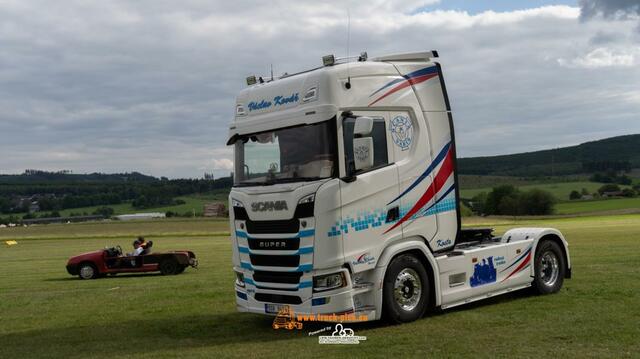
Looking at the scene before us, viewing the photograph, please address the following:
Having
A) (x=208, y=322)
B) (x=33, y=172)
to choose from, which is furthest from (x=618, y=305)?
(x=33, y=172)

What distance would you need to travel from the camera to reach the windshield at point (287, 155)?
383 inches

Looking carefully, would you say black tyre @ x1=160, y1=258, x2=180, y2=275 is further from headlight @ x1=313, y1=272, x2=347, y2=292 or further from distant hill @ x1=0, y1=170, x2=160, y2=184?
distant hill @ x1=0, y1=170, x2=160, y2=184

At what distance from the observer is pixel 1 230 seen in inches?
3157

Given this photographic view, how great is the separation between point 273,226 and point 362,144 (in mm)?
1866

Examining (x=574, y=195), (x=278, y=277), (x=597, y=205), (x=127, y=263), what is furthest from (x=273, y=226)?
(x=574, y=195)

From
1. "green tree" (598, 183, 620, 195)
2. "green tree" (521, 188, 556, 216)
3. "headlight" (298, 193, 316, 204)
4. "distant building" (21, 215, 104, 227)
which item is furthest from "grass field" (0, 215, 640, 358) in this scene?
"distant building" (21, 215, 104, 227)

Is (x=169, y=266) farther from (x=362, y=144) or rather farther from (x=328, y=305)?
(x=362, y=144)

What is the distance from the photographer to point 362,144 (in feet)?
32.0

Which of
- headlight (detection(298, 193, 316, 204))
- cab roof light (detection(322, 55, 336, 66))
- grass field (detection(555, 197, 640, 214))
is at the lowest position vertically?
grass field (detection(555, 197, 640, 214))

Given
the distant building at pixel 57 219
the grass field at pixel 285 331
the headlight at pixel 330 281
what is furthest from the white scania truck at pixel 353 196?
the distant building at pixel 57 219

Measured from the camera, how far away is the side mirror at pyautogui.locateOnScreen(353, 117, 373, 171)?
9.68 meters

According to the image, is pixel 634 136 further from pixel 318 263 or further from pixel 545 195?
pixel 318 263

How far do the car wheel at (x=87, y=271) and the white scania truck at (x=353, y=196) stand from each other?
14.5 meters

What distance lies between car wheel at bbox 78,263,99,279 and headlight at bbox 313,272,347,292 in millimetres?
16410
